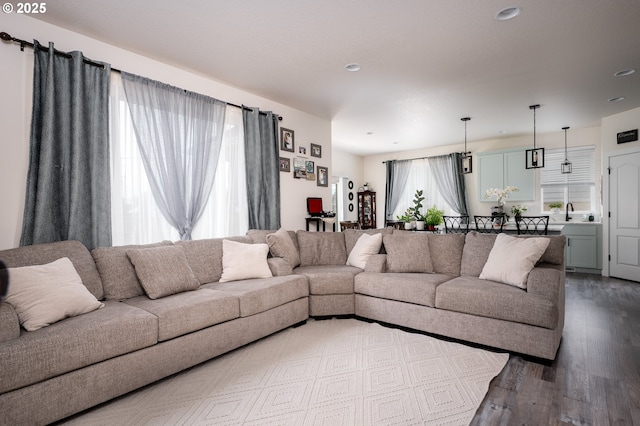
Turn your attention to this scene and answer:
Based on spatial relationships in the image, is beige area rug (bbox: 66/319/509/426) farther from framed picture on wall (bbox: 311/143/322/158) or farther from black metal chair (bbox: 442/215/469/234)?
black metal chair (bbox: 442/215/469/234)

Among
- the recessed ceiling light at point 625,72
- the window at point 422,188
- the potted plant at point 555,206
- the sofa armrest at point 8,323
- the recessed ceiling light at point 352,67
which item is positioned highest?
the recessed ceiling light at point 352,67

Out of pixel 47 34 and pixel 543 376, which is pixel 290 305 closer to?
pixel 543 376

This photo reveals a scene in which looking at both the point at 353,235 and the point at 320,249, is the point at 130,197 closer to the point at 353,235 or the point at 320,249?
the point at 320,249

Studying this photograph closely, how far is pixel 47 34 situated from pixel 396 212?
7094 mm

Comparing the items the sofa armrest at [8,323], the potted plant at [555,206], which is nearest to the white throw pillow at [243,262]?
the sofa armrest at [8,323]

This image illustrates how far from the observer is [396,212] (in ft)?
26.9

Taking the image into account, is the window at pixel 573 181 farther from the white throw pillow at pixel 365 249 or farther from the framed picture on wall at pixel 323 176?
the white throw pillow at pixel 365 249

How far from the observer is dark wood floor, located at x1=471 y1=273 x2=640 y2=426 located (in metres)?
1.76

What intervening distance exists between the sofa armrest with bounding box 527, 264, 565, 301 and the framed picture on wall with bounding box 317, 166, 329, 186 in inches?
130

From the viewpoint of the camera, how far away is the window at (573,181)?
20.0 ft

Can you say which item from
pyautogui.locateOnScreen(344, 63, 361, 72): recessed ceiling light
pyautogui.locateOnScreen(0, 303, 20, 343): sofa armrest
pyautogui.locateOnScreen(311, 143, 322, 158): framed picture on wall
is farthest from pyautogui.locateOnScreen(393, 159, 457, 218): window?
pyautogui.locateOnScreen(0, 303, 20, 343): sofa armrest

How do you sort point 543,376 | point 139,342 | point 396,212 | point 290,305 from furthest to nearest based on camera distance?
point 396,212, point 290,305, point 543,376, point 139,342

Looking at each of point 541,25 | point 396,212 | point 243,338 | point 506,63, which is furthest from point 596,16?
point 396,212

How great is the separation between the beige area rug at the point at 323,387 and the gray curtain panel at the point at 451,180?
5050mm
